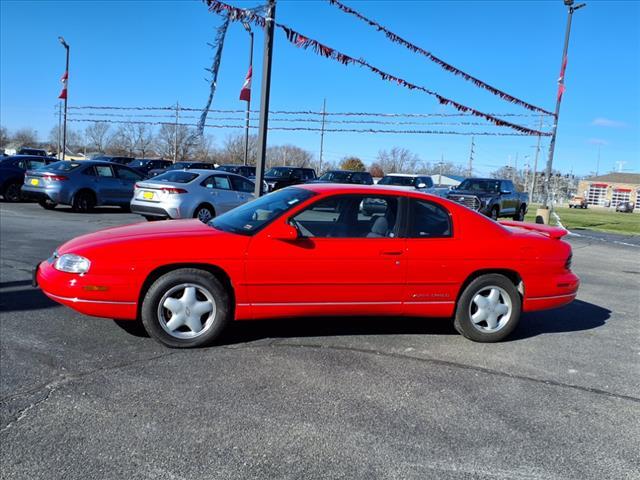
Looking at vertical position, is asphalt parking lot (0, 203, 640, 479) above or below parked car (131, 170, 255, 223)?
below

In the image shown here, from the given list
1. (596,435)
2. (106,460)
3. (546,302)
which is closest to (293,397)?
(106,460)

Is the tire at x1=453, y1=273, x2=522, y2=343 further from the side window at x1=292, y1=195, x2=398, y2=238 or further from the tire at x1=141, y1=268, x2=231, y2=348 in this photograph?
the tire at x1=141, y1=268, x2=231, y2=348

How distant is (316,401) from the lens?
3641 millimetres

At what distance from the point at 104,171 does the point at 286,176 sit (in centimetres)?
836

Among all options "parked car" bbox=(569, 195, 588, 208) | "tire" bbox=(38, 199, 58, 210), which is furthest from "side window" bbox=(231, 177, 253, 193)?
"parked car" bbox=(569, 195, 588, 208)

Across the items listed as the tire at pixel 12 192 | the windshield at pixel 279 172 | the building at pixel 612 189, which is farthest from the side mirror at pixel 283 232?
the building at pixel 612 189

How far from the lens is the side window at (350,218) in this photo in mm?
4844

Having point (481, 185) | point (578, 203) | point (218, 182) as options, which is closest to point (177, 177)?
point (218, 182)

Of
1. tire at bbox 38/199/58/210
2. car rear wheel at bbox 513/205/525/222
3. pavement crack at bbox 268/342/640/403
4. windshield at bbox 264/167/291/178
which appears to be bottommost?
pavement crack at bbox 268/342/640/403

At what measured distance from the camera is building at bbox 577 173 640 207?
8647 centimetres

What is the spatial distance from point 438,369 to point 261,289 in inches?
63.0

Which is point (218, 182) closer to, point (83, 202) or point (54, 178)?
point (83, 202)

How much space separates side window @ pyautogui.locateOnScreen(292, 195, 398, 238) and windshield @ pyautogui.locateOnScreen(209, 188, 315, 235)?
175 mm

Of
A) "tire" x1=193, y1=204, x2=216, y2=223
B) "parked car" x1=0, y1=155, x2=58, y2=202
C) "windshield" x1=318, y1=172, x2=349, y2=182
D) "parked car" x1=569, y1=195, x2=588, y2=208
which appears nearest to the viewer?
"tire" x1=193, y1=204, x2=216, y2=223
